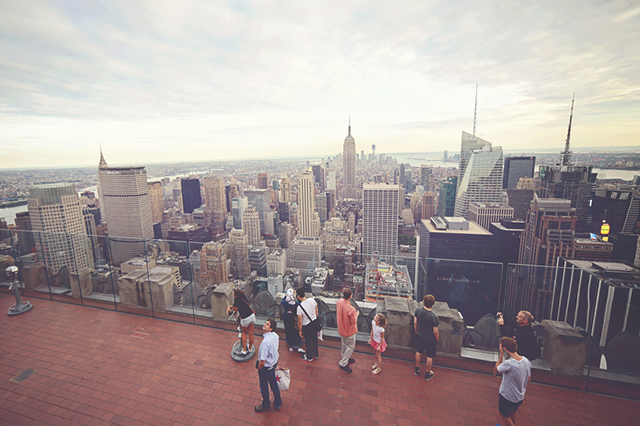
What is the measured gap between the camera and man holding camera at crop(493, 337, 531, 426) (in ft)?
9.10

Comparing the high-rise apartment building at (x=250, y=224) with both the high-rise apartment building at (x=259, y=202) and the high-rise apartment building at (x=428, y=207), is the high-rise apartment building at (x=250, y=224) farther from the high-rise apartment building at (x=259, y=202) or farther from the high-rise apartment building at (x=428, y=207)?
the high-rise apartment building at (x=428, y=207)

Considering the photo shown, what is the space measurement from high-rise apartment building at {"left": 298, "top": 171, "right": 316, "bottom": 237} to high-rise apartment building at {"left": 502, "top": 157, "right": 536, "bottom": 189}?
57.0 metres

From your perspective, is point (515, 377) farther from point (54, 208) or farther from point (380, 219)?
point (380, 219)

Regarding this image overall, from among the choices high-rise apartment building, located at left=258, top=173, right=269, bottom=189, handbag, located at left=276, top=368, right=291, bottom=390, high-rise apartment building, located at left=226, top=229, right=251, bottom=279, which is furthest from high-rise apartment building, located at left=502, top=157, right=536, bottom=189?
handbag, located at left=276, top=368, right=291, bottom=390

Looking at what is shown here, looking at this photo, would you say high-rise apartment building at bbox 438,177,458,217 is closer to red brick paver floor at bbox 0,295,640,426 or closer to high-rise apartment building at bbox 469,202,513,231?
high-rise apartment building at bbox 469,202,513,231

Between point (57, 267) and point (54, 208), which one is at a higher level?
point (57, 267)

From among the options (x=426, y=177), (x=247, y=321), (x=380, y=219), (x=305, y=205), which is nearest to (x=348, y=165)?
(x=426, y=177)

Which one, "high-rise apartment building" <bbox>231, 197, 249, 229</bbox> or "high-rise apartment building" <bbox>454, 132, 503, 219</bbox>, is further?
"high-rise apartment building" <bbox>231, 197, 249, 229</bbox>

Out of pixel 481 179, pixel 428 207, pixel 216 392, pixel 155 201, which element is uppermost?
pixel 216 392

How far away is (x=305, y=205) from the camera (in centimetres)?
7900

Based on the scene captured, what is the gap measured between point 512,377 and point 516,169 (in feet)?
304

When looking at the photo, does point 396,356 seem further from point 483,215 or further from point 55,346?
point 483,215

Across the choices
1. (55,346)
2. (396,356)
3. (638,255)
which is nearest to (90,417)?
(55,346)

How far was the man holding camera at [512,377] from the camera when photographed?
2773 mm
